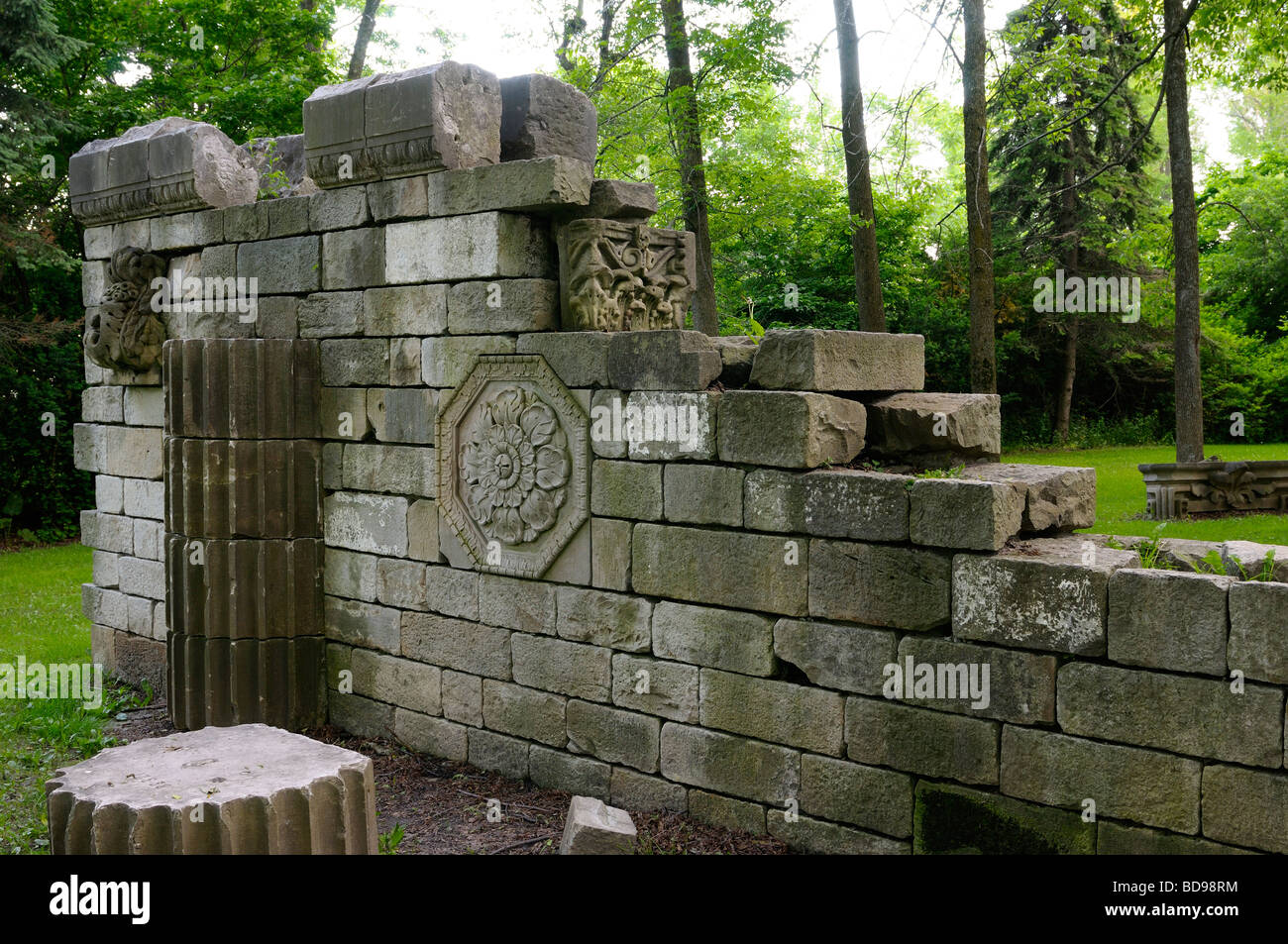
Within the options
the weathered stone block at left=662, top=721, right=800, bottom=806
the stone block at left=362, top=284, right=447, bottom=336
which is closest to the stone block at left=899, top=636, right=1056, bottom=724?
the weathered stone block at left=662, top=721, right=800, bottom=806

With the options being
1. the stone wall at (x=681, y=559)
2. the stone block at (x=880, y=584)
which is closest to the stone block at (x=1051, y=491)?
the stone wall at (x=681, y=559)

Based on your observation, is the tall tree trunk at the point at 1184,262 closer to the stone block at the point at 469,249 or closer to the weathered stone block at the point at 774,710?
the stone block at the point at 469,249

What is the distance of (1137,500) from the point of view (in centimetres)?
1511

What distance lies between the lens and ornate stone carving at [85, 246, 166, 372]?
868cm

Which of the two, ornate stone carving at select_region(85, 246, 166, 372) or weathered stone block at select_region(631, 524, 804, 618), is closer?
weathered stone block at select_region(631, 524, 804, 618)

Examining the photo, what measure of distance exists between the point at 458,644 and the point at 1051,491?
12.0 ft

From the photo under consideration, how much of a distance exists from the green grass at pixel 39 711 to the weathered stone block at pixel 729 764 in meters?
3.18

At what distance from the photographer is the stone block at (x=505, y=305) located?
6453 millimetres

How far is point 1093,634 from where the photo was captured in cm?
450

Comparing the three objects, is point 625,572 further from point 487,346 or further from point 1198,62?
point 1198,62

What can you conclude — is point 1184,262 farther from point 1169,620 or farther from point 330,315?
point 1169,620

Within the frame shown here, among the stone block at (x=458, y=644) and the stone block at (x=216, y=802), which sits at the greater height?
the stone block at (x=458, y=644)

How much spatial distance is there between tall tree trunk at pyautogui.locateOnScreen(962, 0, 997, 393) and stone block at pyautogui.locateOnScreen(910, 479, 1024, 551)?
29.3ft

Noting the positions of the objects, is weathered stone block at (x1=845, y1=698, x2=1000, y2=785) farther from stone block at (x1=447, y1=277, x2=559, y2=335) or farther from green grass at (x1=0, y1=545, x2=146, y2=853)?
green grass at (x1=0, y1=545, x2=146, y2=853)
